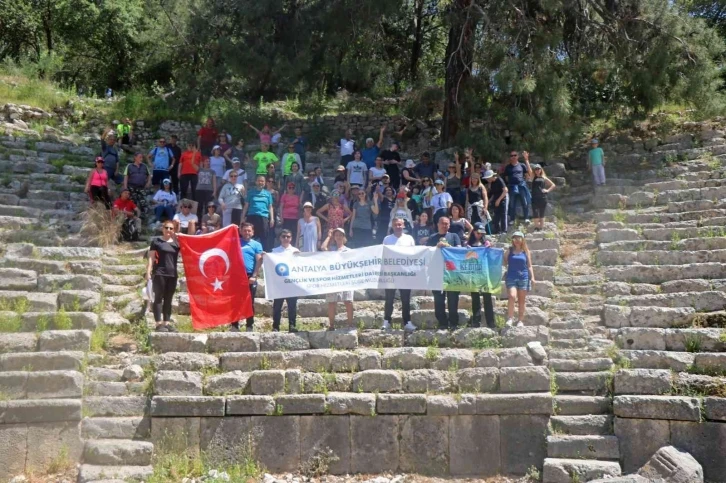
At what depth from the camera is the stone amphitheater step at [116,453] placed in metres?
9.87

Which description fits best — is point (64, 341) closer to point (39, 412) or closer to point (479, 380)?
point (39, 412)

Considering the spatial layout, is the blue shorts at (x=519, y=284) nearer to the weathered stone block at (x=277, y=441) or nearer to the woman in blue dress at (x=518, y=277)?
the woman in blue dress at (x=518, y=277)

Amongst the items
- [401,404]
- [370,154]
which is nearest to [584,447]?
[401,404]

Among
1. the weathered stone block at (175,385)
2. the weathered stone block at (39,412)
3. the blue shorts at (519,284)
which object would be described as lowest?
the weathered stone block at (39,412)

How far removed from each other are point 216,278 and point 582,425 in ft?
17.1

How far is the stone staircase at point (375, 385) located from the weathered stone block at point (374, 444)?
17 millimetres

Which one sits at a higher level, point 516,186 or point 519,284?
point 516,186

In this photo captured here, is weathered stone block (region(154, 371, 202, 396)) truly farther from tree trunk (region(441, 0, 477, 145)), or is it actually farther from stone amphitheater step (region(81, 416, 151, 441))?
tree trunk (region(441, 0, 477, 145))

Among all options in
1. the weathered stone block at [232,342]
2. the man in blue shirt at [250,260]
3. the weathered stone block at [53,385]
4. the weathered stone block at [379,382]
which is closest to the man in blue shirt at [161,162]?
the man in blue shirt at [250,260]

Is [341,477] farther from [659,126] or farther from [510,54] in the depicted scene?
[659,126]

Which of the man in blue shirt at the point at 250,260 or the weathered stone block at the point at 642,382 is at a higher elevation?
the man in blue shirt at the point at 250,260

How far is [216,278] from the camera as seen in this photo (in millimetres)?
11797

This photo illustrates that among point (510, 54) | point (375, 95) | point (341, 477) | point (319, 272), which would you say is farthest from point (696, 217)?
point (375, 95)

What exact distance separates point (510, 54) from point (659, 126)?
14.9ft
